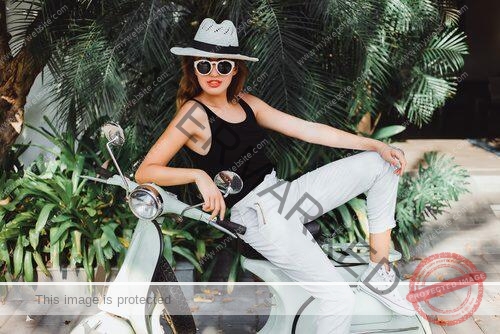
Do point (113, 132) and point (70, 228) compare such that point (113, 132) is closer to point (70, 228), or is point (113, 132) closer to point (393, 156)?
point (393, 156)

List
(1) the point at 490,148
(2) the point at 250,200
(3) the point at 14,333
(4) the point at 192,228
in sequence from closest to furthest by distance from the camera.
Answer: (2) the point at 250,200
(3) the point at 14,333
(4) the point at 192,228
(1) the point at 490,148

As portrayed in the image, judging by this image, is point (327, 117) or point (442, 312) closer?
point (442, 312)

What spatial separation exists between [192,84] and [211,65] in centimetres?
19

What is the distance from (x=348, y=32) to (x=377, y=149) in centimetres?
150

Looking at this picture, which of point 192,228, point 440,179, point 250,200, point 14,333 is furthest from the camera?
point 440,179

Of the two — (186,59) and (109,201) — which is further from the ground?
(186,59)

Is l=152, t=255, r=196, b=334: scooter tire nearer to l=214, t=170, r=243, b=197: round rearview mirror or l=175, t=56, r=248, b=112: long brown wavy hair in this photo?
l=214, t=170, r=243, b=197: round rearview mirror

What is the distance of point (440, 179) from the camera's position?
4633mm

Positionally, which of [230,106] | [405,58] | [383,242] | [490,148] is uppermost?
[230,106]

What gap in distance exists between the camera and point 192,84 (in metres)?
2.59

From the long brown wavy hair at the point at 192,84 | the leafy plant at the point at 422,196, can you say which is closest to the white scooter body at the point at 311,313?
the long brown wavy hair at the point at 192,84

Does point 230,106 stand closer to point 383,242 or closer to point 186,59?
point 186,59

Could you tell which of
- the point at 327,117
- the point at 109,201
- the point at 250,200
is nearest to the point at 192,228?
the point at 109,201

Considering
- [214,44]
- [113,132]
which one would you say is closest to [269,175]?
[214,44]
